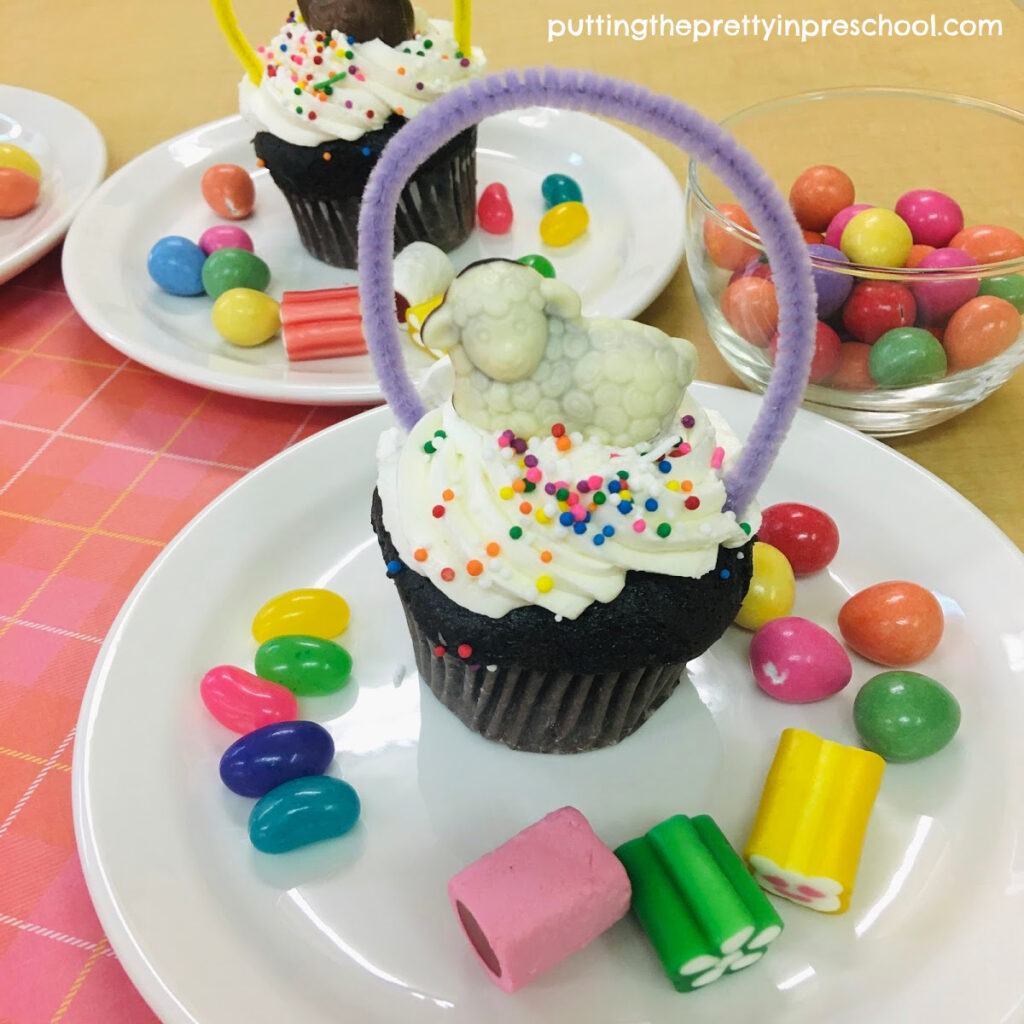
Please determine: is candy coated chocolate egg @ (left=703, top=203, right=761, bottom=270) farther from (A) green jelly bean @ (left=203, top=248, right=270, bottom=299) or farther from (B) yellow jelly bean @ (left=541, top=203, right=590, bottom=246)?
(A) green jelly bean @ (left=203, top=248, right=270, bottom=299)

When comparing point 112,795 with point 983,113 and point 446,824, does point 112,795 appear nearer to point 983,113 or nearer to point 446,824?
point 446,824

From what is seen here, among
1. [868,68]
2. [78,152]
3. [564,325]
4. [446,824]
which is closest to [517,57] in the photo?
[868,68]

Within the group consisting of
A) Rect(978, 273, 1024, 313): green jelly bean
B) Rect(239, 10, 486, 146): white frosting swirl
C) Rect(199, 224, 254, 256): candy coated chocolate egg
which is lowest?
Rect(199, 224, 254, 256): candy coated chocolate egg

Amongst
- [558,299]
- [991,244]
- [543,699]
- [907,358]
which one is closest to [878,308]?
[907,358]

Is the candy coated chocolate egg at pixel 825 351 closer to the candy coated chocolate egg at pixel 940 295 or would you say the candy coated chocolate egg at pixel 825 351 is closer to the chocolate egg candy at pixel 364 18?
the candy coated chocolate egg at pixel 940 295

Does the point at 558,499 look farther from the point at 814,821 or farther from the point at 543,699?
the point at 814,821

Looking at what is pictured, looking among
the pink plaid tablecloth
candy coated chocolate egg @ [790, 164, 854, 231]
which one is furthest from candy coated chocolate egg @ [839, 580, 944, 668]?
the pink plaid tablecloth

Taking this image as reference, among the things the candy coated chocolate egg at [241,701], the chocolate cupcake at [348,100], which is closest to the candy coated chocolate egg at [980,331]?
the chocolate cupcake at [348,100]
